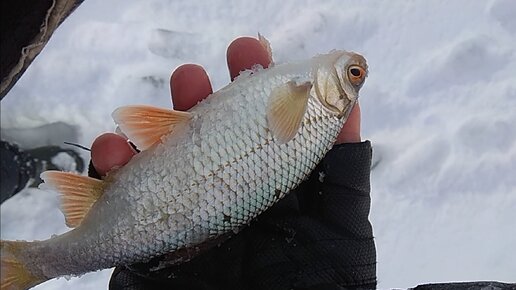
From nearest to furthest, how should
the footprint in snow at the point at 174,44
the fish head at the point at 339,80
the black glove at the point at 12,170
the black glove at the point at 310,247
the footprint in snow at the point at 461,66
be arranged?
the fish head at the point at 339,80 < the black glove at the point at 310,247 < the black glove at the point at 12,170 < the footprint in snow at the point at 174,44 < the footprint in snow at the point at 461,66

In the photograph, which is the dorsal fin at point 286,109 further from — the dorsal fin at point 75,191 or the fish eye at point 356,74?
the dorsal fin at point 75,191

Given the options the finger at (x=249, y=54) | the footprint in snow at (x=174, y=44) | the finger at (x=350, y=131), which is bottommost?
the finger at (x=350, y=131)

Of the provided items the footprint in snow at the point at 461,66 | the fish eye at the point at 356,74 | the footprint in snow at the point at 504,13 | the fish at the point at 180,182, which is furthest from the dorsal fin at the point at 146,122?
the footprint in snow at the point at 504,13

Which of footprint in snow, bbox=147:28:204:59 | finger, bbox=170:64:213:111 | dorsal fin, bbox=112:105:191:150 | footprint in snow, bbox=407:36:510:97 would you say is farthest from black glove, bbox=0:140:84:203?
footprint in snow, bbox=407:36:510:97

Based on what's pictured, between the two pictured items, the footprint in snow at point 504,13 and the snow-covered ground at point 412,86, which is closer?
the snow-covered ground at point 412,86

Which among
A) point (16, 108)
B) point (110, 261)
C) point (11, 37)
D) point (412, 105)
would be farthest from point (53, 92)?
point (412, 105)

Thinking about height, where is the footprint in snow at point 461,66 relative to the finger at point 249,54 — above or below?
above

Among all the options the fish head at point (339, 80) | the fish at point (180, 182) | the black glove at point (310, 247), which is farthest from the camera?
the black glove at point (310, 247)

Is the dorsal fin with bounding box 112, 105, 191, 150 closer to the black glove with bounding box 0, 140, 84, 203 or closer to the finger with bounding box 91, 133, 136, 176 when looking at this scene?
the finger with bounding box 91, 133, 136, 176
